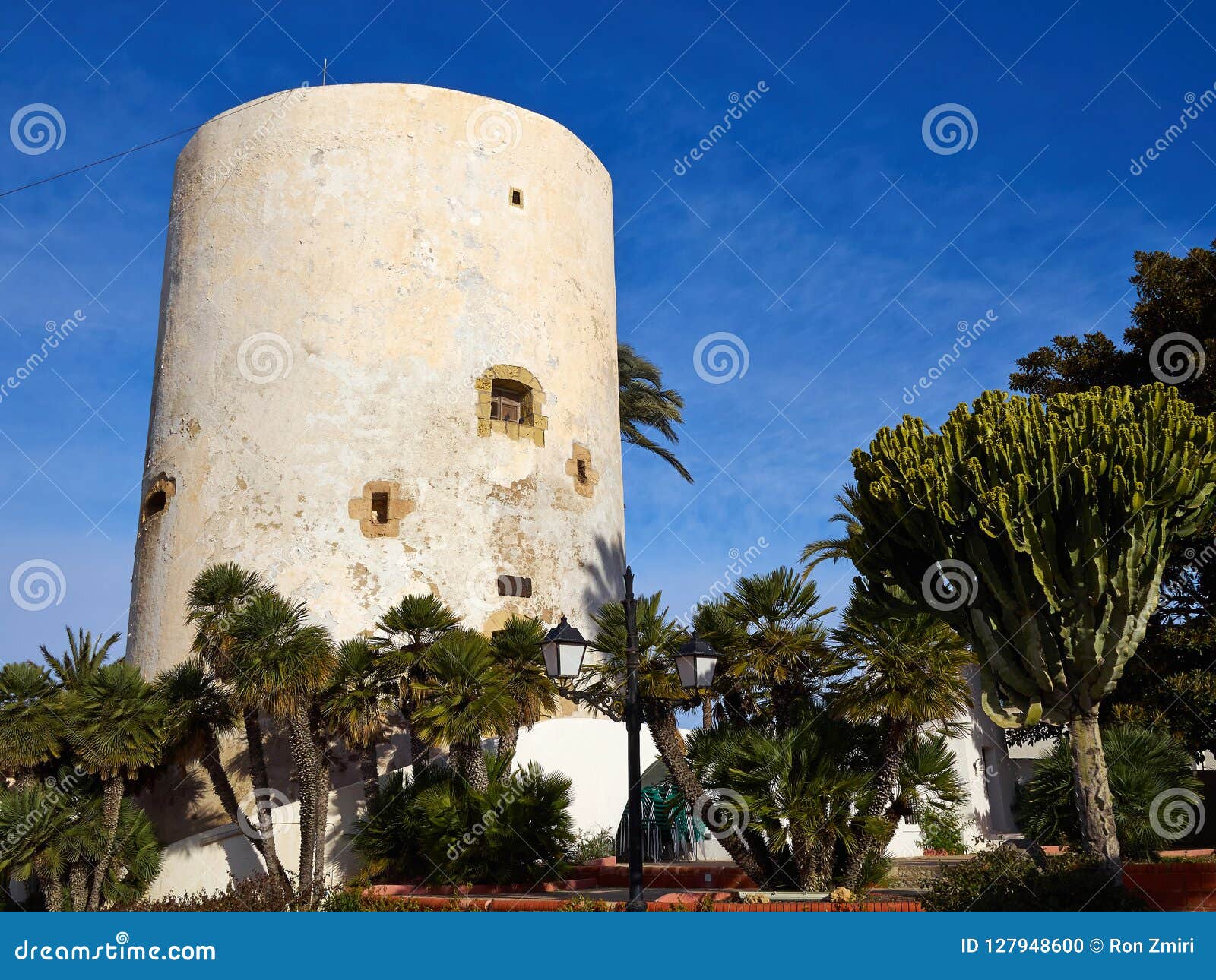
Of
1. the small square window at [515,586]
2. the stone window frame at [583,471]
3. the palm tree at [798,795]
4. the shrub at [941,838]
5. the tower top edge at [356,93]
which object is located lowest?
the shrub at [941,838]

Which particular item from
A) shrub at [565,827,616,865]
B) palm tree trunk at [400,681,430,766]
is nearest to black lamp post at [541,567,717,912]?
palm tree trunk at [400,681,430,766]

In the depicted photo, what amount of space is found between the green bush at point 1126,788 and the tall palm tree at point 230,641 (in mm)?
9675

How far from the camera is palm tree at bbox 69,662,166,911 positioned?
46.3 ft

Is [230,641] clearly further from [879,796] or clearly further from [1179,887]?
[1179,887]

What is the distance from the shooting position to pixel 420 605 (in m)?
15.2

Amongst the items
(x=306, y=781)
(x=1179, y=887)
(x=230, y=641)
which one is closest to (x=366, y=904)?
(x=306, y=781)

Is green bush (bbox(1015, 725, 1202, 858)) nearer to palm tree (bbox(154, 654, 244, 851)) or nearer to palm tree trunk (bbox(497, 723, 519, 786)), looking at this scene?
palm tree trunk (bbox(497, 723, 519, 786))

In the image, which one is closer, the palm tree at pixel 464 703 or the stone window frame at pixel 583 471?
the palm tree at pixel 464 703

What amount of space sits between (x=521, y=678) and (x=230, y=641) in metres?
3.72

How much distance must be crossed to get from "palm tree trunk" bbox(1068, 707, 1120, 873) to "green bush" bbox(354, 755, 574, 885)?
6.14 metres

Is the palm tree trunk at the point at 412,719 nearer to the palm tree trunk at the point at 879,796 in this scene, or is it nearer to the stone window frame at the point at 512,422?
the palm tree trunk at the point at 879,796

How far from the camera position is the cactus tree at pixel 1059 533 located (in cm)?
1055

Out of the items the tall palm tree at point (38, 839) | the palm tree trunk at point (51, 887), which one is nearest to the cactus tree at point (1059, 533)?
the tall palm tree at point (38, 839)

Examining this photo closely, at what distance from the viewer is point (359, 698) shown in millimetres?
14305
